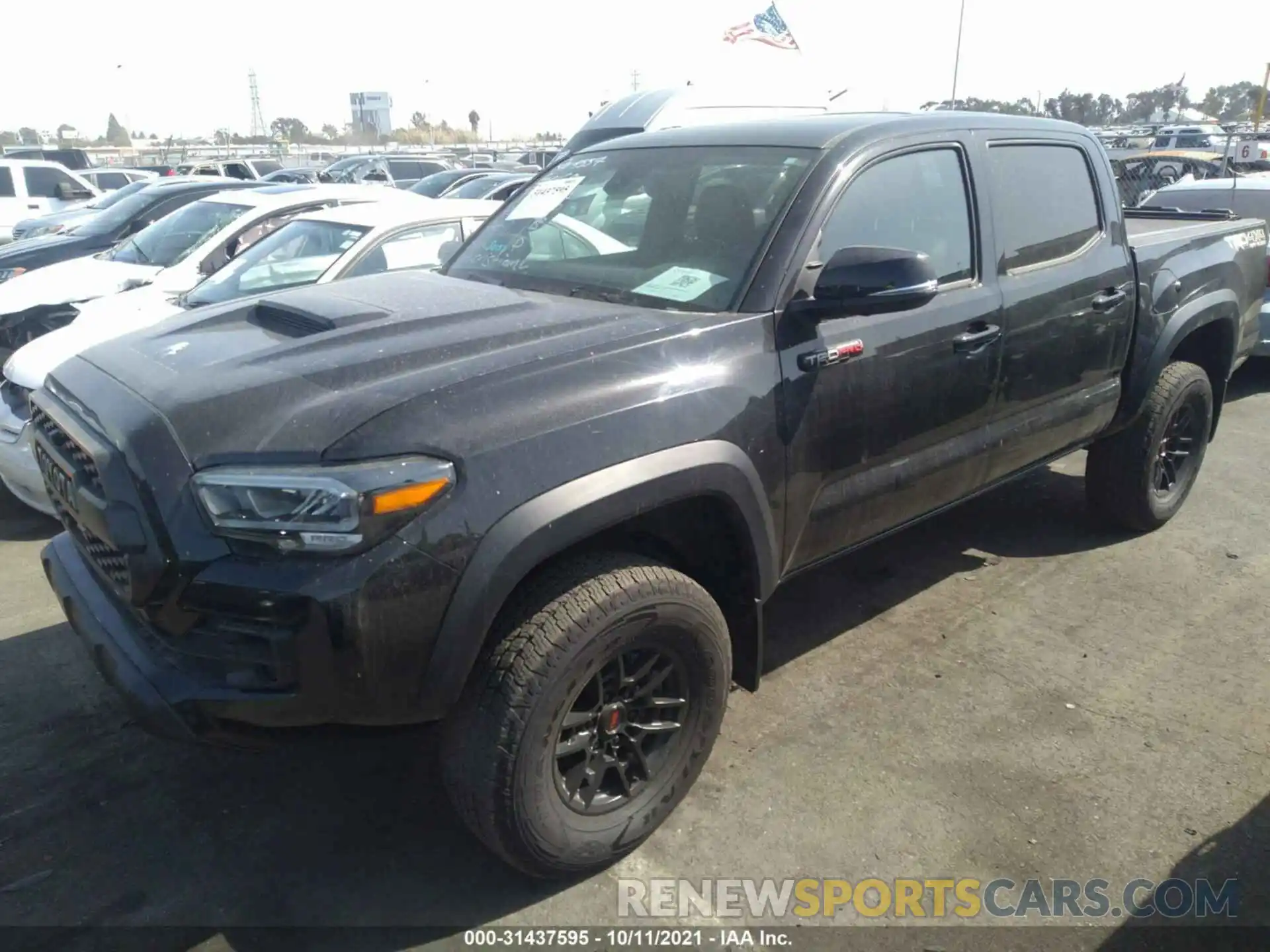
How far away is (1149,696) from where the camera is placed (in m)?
3.51

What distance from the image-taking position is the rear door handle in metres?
3.99

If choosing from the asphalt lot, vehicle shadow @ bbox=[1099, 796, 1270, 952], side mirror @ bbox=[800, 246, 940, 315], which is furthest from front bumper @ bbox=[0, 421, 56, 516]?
vehicle shadow @ bbox=[1099, 796, 1270, 952]

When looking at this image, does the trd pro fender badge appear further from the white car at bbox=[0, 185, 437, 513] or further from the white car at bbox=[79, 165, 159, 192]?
the white car at bbox=[79, 165, 159, 192]

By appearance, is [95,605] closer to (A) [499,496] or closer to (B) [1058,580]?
(A) [499,496]

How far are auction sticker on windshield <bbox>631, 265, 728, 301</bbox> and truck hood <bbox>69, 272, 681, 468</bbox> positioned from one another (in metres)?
0.13

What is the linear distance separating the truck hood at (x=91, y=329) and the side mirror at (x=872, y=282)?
2.95m

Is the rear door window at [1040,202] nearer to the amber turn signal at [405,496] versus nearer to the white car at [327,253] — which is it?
the amber turn signal at [405,496]

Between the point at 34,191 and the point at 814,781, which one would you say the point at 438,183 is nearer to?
the point at 34,191

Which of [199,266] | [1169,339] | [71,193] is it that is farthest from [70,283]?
[71,193]

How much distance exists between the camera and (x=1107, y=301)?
159 inches

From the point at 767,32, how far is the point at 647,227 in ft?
28.2

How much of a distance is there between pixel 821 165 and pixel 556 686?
180 cm

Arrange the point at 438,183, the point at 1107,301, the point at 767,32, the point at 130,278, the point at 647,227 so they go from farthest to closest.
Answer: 1. the point at 438,183
2. the point at 767,32
3. the point at 130,278
4. the point at 1107,301
5. the point at 647,227

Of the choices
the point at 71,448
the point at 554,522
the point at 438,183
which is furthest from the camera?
the point at 438,183
